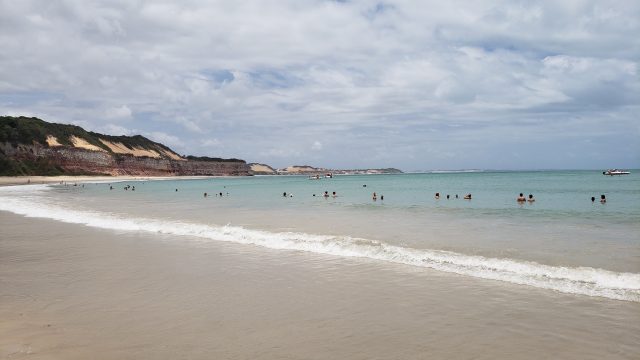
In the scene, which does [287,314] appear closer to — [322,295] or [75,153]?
[322,295]

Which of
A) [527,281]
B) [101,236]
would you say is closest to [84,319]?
[527,281]

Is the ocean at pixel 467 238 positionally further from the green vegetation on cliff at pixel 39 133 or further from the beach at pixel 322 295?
the green vegetation on cliff at pixel 39 133

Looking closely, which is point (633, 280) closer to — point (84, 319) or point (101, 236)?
point (84, 319)

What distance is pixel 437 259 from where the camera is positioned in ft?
40.7

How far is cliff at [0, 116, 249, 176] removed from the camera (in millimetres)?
103312

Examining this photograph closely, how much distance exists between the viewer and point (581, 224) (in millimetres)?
20312

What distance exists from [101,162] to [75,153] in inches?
392

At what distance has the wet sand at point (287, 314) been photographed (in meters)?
6.28

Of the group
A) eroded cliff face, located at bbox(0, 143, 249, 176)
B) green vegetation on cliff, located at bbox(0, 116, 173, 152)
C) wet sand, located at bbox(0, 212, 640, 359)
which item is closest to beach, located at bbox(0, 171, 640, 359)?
wet sand, located at bbox(0, 212, 640, 359)

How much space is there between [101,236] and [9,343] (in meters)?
11.9

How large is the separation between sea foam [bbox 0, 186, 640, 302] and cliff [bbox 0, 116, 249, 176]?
330 feet

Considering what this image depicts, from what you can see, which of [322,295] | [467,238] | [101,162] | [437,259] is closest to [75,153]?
[101,162]

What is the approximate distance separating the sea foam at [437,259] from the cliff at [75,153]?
10062cm

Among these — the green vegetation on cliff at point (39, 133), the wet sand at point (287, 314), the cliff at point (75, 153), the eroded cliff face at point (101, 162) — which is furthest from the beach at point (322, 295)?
the eroded cliff face at point (101, 162)
